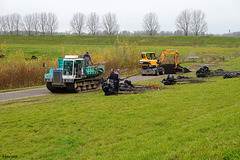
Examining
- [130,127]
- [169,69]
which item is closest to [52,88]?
[130,127]

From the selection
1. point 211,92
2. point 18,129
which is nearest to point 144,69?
point 211,92

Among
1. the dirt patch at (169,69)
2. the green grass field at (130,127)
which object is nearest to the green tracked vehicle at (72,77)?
the green grass field at (130,127)

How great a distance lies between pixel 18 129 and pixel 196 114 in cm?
661

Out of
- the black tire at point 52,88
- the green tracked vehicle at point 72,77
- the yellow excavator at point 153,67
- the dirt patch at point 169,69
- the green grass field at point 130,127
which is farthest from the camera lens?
the dirt patch at point 169,69

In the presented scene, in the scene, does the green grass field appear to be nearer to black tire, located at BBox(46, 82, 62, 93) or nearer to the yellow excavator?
black tire, located at BBox(46, 82, 62, 93)

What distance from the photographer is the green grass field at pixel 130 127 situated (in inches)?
256

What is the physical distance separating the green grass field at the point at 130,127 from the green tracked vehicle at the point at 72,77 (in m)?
4.30

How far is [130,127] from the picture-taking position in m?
9.66

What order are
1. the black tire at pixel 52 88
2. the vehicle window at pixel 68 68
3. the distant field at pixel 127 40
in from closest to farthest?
the vehicle window at pixel 68 68 → the black tire at pixel 52 88 → the distant field at pixel 127 40

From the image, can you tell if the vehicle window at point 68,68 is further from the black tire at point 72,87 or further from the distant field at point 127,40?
the distant field at point 127,40

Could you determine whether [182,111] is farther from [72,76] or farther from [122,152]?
[72,76]

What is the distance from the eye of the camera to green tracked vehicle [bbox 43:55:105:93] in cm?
1931

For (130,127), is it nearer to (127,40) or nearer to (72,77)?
(72,77)

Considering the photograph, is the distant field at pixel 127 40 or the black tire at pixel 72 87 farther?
the distant field at pixel 127 40
